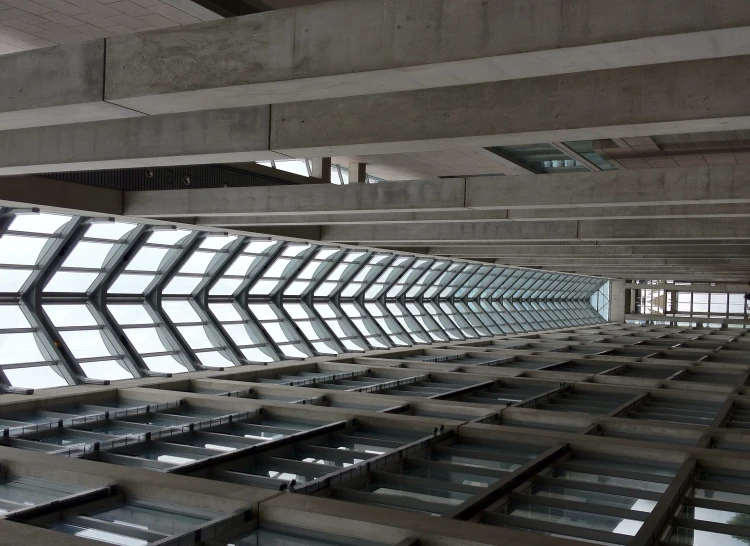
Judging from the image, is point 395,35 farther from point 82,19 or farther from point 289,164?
point 289,164

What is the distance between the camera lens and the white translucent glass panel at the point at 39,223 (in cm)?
1884

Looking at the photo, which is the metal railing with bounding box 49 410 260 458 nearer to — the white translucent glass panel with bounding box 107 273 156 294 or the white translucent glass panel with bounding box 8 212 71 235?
the white translucent glass panel with bounding box 8 212 71 235

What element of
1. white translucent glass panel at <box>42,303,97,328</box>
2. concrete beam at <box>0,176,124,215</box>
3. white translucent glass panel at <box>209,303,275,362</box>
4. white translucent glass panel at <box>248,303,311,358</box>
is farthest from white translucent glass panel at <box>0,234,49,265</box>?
white translucent glass panel at <box>248,303,311,358</box>

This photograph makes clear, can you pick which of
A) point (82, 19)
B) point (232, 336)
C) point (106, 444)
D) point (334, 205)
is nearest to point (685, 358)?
point (232, 336)

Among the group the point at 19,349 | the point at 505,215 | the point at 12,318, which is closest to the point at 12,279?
the point at 12,318

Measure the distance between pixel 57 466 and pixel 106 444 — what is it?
205cm

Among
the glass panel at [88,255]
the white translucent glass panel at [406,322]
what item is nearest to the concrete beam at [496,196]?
the glass panel at [88,255]

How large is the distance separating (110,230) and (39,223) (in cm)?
224

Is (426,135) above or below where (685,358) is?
above

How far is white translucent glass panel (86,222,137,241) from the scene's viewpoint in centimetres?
2092

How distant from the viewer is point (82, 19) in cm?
1027

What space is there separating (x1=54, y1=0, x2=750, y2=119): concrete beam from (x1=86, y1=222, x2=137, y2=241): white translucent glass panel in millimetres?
13800

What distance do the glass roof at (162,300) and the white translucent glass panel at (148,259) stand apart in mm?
38

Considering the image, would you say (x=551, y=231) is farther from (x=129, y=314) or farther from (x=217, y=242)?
(x=129, y=314)
